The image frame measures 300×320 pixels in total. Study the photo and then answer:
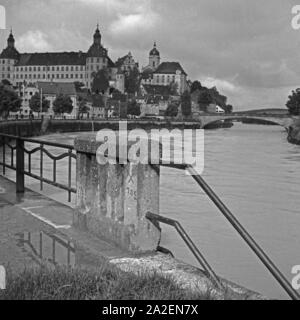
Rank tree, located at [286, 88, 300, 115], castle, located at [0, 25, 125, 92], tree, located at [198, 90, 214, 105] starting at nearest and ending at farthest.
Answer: tree, located at [286, 88, 300, 115] < tree, located at [198, 90, 214, 105] < castle, located at [0, 25, 125, 92]

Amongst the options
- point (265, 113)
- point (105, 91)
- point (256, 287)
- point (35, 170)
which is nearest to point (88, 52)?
point (105, 91)

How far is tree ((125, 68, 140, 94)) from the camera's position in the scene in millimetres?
169000

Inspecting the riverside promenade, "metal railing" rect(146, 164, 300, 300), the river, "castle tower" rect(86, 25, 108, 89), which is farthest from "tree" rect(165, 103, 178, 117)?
"metal railing" rect(146, 164, 300, 300)

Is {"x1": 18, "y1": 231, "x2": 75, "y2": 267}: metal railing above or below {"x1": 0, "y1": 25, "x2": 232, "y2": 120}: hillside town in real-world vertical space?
below

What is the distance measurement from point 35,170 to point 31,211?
21.1 m

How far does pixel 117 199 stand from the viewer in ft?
17.7

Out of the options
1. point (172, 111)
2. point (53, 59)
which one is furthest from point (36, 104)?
point (53, 59)

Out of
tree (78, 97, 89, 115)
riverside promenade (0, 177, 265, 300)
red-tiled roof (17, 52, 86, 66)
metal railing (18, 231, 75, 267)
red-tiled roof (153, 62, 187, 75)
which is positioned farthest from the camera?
red-tiled roof (153, 62, 187, 75)

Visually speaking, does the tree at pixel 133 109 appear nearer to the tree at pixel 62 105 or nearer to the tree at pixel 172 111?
the tree at pixel 172 111

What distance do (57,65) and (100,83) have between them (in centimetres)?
2830

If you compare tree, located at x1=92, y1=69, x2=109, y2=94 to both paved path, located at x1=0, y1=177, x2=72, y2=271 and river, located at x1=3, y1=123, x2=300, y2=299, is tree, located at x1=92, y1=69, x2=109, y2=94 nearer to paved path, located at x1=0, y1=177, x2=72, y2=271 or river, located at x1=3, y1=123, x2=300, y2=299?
river, located at x1=3, y1=123, x2=300, y2=299

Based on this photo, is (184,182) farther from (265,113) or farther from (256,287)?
(265,113)

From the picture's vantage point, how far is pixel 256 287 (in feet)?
29.3

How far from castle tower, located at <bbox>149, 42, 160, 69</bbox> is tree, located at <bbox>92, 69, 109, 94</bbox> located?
35.9 metres
